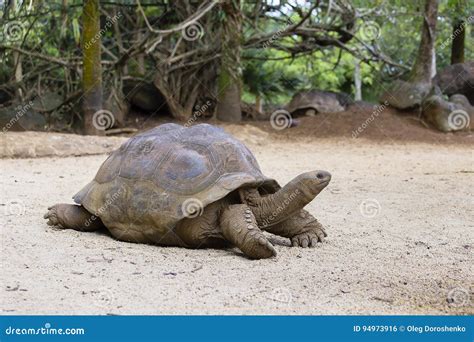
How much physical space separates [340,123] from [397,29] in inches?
309

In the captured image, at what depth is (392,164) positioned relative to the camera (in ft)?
33.4

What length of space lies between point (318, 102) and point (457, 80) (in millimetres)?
2875

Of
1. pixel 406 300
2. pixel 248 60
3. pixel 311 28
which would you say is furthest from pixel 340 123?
pixel 406 300

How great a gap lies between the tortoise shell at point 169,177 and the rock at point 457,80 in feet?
34.8

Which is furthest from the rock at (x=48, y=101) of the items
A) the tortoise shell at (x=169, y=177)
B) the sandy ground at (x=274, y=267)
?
the tortoise shell at (x=169, y=177)

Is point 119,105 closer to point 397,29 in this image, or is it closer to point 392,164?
point 392,164

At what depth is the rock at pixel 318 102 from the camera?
15.5 metres

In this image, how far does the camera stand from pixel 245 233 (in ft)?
15.1

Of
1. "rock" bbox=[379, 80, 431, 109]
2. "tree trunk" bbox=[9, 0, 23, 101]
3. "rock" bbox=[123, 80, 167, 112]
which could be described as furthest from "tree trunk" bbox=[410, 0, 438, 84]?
"tree trunk" bbox=[9, 0, 23, 101]

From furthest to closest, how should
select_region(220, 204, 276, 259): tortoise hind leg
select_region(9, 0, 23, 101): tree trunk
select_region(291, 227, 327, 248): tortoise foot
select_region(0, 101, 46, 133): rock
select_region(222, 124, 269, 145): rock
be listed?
select_region(9, 0, 23, 101): tree trunk
select_region(0, 101, 46, 133): rock
select_region(222, 124, 269, 145): rock
select_region(291, 227, 327, 248): tortoise foot
select_region(220, 204, 276, 259): tortoise hind leg

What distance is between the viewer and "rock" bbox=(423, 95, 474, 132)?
13.7m

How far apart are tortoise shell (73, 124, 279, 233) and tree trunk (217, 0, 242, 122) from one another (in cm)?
831

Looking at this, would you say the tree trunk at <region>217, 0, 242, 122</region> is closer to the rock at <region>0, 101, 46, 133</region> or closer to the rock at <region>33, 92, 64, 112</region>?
the rock at <region>33, 92, 64, 112</region>

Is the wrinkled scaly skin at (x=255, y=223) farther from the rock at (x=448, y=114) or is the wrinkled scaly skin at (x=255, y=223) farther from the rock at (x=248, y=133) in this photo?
the rock at (x=448, y=114)
